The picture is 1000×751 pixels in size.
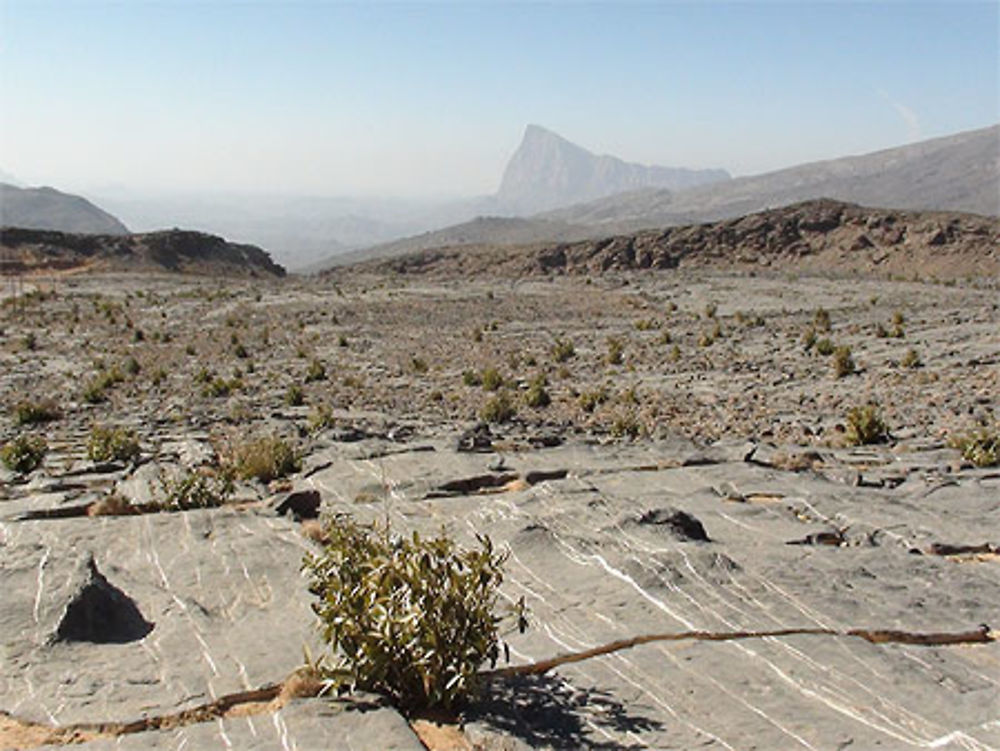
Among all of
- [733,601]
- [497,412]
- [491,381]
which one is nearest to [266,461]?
[497,412]

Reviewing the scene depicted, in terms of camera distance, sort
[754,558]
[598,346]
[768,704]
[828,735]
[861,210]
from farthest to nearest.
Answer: [861,210] < [598,346] < [754,558] < [768,704] < [828,735]

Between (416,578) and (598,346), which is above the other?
(416,578)

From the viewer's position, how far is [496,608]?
527 centimetres

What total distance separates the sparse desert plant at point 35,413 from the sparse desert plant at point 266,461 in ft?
20.8

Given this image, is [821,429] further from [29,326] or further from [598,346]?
[29,326]

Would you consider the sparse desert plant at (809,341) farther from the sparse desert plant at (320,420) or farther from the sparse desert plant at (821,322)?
the sparse desert plant at (320,420)

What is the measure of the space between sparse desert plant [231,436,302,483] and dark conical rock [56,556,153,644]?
3962mm

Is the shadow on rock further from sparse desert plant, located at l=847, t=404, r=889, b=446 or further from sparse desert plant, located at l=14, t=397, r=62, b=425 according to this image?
sparse desert plant, located at l=14, t=397, r=62, b=425

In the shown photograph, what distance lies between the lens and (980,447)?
369 inches

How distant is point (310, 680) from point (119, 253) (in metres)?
66.2

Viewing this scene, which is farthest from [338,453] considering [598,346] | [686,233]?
[686,233]

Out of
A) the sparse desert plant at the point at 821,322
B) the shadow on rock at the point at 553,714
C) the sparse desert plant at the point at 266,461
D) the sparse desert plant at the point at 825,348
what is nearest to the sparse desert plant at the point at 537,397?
the sparse desert plant at the point at 266,461

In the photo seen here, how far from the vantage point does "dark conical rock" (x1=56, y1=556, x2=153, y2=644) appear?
4.96 m

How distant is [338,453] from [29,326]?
25086 mm
